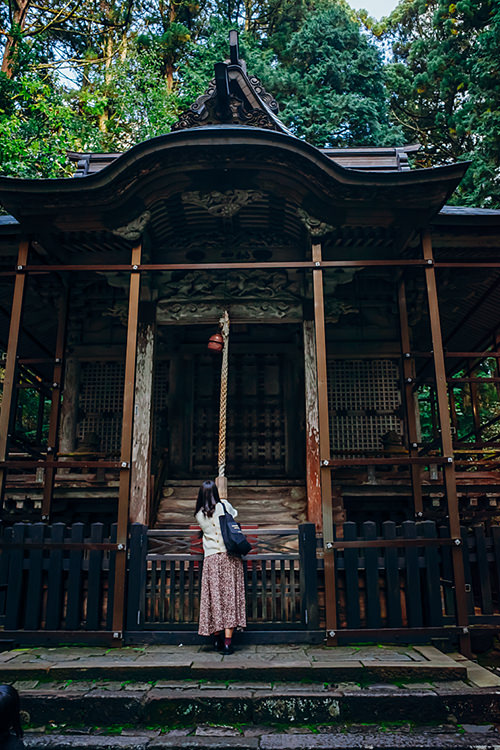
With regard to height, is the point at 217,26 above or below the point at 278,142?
above

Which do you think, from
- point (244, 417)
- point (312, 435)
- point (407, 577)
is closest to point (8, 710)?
point (407, 577)

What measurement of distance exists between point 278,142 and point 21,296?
3.70 m

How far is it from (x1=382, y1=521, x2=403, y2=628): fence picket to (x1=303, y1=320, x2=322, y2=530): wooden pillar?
7.49 feet

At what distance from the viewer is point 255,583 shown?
5547 mm

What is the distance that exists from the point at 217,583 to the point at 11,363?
362cm

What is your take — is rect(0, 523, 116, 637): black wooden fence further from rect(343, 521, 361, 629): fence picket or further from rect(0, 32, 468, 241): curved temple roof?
rect(0, 32, 468, 241): curved temple roof

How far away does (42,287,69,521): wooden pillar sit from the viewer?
8.01 meters

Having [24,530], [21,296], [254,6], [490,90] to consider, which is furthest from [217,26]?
[24,530]

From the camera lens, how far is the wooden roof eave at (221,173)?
6.52m

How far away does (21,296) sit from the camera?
6844mm

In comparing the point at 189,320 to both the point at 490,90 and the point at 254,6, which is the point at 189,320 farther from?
the point at 254,6

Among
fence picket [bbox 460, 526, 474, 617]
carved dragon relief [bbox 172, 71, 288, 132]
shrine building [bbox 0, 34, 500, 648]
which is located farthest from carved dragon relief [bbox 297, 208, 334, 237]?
fence picket [bbox 460, 526, 474, 617]

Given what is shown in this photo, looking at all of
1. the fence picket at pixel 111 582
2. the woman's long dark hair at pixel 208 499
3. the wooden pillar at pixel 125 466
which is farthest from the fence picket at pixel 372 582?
the fence picket at pixel 111 582

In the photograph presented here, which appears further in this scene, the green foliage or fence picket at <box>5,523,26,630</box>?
the green foliage
